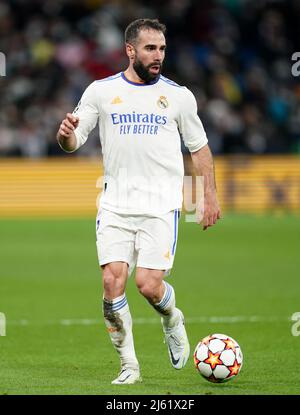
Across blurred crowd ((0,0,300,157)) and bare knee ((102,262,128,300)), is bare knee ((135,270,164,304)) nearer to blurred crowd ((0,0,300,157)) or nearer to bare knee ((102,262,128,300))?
bare knee ((102,262,128,300))

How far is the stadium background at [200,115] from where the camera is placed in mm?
18250

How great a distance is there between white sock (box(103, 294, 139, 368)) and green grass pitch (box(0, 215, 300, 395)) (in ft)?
0.82

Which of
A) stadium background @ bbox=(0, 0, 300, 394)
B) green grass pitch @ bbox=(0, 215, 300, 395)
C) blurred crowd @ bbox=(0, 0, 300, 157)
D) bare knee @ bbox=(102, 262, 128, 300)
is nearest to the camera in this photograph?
bare knee @ bbox=(102, 262, 128, 300)

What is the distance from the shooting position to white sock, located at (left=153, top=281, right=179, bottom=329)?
797 cm

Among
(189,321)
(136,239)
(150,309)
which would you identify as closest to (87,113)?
(136,239)

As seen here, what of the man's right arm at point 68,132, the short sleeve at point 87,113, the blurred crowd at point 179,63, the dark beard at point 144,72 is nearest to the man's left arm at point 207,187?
the dark beard at point 144,72

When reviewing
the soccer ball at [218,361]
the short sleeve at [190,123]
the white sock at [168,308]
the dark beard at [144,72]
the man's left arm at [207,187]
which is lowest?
the soccer ball at [218,361]

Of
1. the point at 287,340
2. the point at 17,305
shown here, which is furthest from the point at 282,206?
the point at 287,340

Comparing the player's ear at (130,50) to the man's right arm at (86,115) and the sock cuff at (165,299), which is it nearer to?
the man's right arm at (86,115)

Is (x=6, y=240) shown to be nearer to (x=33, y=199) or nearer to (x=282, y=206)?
(x=33, y=199)

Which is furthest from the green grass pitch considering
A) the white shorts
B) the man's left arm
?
the man's left arm

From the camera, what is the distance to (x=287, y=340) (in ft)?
32.8

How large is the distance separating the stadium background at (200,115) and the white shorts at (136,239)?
7.07 meters

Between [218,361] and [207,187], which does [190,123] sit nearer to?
[207,187]
